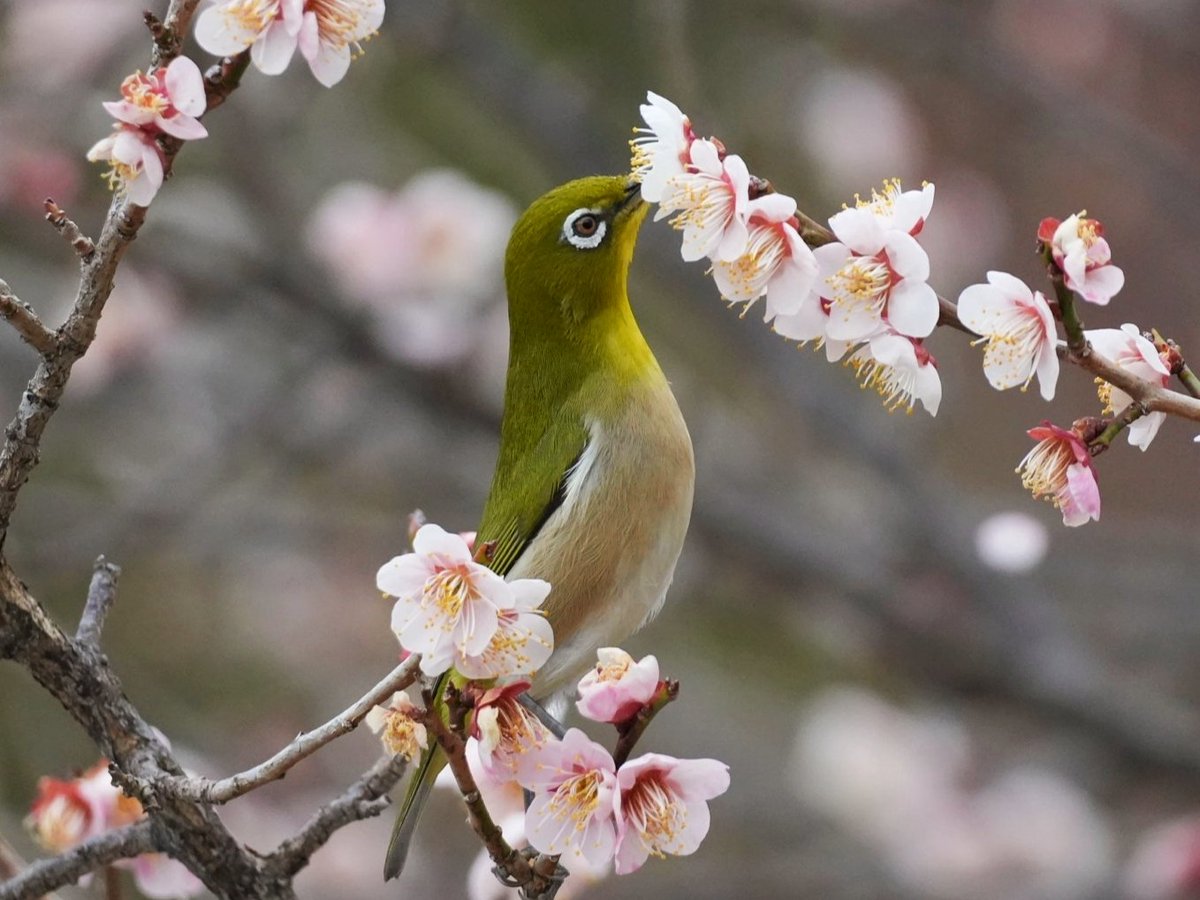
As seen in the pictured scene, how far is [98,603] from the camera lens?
6.43ft

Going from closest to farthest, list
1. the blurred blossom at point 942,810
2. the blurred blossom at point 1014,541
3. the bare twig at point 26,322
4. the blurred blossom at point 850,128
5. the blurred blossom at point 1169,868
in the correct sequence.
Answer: the bare twig at point 26,322 → the blurred blossom at point 1014,541 → the blurred blossom at point 1169,868 → the blurred blossom at point 942,810 → the blurred blossom at point 850,128

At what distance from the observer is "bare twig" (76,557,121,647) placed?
6.17ft

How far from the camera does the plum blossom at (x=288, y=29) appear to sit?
63.2 inches

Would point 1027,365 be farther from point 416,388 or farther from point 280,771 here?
point 416,388

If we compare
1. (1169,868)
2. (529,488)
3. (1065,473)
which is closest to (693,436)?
(1169,868)

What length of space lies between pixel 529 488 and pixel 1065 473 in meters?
1.04

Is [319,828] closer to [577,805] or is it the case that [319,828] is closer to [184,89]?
[577,805]

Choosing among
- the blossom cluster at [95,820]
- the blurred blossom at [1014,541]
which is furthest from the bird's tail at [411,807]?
the blurred blossom at [1014,541]

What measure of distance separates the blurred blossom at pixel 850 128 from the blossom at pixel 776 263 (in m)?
5.07

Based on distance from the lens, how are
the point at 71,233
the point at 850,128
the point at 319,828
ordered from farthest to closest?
the point at 850,128, the point at 319,828, the point at 71,233

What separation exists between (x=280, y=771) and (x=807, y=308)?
0.75 m

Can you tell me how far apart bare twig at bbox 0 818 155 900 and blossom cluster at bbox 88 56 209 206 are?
2.65 ft

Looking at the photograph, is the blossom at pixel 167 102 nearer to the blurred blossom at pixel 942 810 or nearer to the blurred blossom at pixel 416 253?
the blurred blossom at pixel 416 253

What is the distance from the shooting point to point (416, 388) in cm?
521
